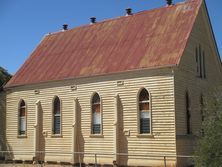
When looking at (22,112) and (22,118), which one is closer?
(22,118)

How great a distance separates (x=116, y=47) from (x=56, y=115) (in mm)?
6232

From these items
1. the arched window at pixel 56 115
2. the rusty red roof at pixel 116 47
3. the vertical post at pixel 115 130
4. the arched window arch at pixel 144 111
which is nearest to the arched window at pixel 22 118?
the rusty red roof at pixel 116 47

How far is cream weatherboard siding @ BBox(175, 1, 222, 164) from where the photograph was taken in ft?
78.7

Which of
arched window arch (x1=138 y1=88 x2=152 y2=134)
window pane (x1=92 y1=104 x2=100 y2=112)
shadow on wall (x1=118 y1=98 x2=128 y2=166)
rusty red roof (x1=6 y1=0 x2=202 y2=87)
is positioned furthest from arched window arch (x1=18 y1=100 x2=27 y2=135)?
arched window arch (x1=138 y1=88 x2=152 y2=134)

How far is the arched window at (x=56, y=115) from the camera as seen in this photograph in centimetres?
2903

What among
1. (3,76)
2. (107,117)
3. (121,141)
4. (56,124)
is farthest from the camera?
(3,76)

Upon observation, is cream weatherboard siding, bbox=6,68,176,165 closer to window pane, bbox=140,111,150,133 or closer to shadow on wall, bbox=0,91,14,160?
window pane, bbox=140,111,150,133

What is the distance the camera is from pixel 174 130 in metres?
23.3

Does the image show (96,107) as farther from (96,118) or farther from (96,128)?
(96,128)

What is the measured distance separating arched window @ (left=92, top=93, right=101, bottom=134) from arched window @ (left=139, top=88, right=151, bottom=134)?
308 cm

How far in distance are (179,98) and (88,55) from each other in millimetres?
8105

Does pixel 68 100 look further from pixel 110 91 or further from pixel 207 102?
pixel 207 102

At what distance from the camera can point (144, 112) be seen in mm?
24797

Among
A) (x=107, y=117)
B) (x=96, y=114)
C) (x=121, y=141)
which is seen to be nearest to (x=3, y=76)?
(x=96, y=114)
